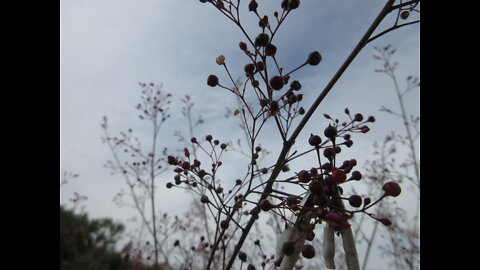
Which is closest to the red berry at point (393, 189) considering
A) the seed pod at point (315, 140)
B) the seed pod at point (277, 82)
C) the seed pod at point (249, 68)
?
the seed pod at point (315, 140)

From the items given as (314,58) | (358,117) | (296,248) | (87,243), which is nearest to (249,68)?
(314,58)

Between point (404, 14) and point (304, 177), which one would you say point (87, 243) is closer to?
point (304, 177)

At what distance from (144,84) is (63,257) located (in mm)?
8401

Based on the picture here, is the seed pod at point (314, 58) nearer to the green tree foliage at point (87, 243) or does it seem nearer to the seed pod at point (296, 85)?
the seed pod at point (296, 85)

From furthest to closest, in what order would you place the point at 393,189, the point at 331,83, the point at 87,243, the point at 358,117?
1. the point at 87,243
2. the point at 358,117
3. the point at 331,83
4. the point at 393,189

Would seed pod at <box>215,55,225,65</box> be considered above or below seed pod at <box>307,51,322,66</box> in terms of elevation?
above

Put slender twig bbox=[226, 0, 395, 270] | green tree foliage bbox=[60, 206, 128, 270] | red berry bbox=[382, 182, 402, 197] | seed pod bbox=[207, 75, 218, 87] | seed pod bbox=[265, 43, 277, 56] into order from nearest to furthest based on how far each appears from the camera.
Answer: red berry bbox=[382, 182, 402, 197] < slender twig bbox=[226, 0, 395, 270] < seed pod bbox=[265, 43, 277, 56] < seed pod bbox=[207, 75, 218, 87] < green tree foliage bbox=[60, 206, 128, 270]

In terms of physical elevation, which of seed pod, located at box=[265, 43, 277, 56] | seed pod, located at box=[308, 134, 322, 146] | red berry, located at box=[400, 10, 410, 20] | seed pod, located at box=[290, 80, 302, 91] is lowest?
seed pod, located at box=[308, 134, 322, 146]

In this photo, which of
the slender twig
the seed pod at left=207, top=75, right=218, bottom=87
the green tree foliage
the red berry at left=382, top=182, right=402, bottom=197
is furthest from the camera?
the green tree foliage

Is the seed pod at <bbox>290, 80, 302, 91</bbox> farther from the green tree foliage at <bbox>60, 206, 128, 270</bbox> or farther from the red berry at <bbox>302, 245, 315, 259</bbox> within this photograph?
the green tree foliage at <bbox>60, 206, 128, 270</bbox>

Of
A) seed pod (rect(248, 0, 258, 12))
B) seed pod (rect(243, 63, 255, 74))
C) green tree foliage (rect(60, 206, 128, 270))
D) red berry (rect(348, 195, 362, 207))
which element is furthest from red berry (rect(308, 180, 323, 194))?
green tree foliage (rect(60, 206, 128, 270))

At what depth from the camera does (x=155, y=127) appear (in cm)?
363
